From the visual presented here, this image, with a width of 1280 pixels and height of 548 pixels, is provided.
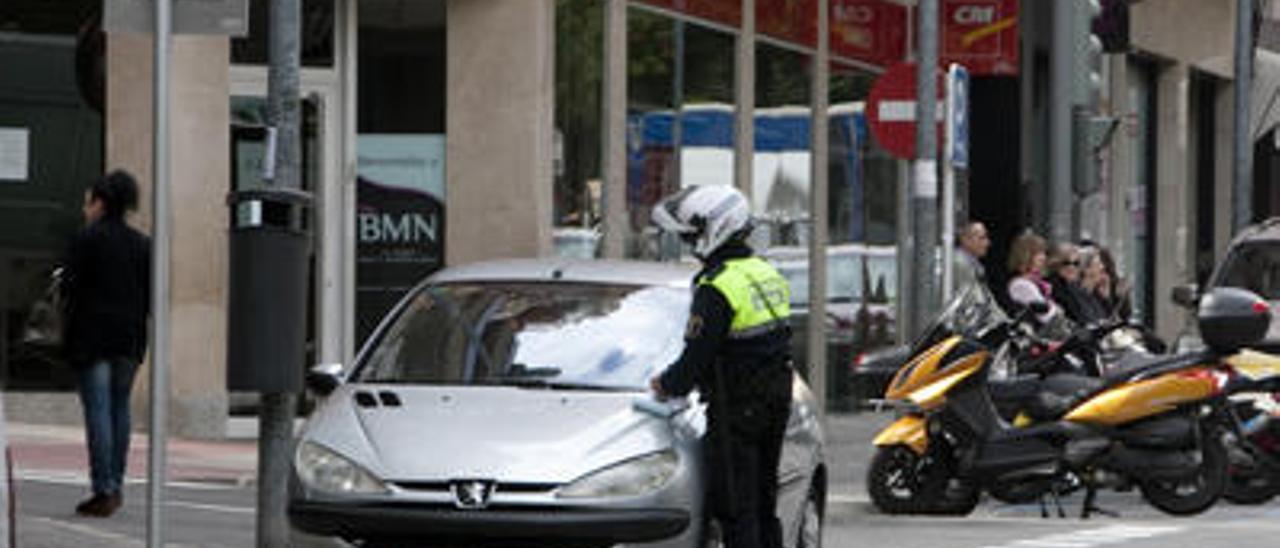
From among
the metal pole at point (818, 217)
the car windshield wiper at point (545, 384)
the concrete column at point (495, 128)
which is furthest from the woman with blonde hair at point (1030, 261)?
the car windshield wiper at point (545, 384)

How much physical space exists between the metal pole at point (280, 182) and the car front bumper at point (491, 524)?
1.10 meters

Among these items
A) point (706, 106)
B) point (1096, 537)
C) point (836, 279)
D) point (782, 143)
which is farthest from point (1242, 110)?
point (1096, 537)

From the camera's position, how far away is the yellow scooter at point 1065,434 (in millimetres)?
17172

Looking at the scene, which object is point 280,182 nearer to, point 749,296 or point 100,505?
point 749,296

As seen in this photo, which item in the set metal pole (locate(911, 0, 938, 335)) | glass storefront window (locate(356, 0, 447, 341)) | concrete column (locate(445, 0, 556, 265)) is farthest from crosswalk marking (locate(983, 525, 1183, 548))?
glass storefront window (locate(356, 0, 447, 341))

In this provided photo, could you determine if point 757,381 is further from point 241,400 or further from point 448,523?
point 241,400

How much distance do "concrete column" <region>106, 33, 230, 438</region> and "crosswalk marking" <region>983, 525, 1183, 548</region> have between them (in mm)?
6872

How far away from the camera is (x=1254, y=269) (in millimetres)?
21797

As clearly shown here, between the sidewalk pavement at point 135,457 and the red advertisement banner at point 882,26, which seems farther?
the red advertisement banner at point 882,26

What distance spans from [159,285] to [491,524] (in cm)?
144

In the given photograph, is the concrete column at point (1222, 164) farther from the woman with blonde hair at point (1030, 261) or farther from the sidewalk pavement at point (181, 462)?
the woman with blonde hair at point (1030, 261)

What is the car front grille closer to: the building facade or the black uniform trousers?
the black uniform trousers

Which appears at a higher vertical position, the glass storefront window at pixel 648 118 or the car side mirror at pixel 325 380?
the glass storefront window at pixel 648 118

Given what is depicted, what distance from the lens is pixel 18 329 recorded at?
20.5m
